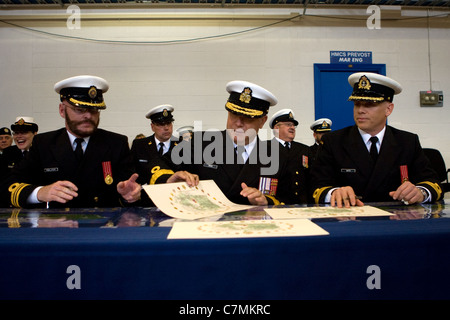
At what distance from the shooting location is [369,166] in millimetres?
1810

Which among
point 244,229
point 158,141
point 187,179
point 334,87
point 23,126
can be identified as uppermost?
point 334,87

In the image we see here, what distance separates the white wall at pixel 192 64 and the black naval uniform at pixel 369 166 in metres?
3.75

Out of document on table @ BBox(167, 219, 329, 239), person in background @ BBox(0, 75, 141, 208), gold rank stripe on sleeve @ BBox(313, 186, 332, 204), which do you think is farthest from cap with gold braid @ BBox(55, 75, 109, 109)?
gold rank stripe on sleeve @ BBox(313, 186, 332, 204)

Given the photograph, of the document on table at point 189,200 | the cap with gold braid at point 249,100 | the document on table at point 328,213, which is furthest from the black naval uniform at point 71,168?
the document on table at point 328,213

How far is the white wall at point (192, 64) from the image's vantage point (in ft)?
17.9

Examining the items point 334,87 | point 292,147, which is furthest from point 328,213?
point 334,87

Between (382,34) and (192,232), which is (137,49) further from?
(192,232)

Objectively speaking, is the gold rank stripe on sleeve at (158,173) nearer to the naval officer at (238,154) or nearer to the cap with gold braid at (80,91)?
the naval officer at (238,154)

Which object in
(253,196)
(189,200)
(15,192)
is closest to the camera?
(189,200)

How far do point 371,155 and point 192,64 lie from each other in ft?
13.9

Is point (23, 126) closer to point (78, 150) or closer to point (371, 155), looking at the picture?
point (78, 150)

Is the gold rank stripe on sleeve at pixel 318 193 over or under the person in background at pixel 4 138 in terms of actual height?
under

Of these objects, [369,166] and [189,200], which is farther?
[369,166]

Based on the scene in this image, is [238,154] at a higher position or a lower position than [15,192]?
higher
